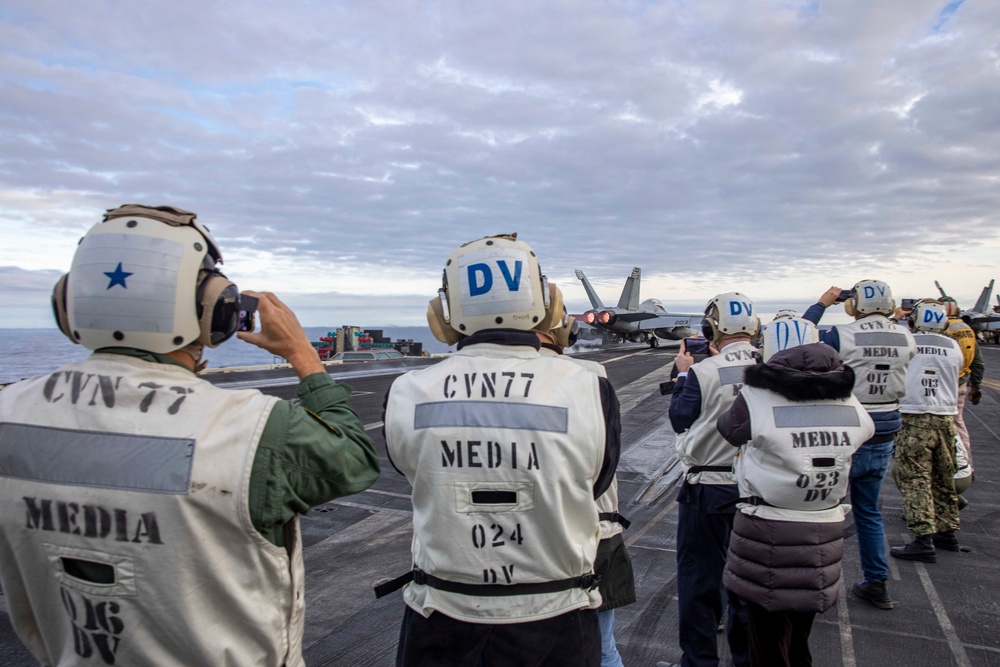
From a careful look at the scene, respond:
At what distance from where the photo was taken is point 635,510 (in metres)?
7.41

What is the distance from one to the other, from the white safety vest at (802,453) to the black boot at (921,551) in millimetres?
3385

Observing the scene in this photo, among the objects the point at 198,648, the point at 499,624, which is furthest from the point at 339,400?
the point at 499,624

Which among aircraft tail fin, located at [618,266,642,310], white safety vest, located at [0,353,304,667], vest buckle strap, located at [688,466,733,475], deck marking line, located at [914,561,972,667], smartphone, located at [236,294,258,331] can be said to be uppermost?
aircraft tail fin, located at [618,266,642,310]

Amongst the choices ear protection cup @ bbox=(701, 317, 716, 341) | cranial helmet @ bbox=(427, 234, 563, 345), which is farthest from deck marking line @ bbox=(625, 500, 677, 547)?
cranial helmet @ bbox=(427, 234, 563, 345)

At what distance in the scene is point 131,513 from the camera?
1.69 metres

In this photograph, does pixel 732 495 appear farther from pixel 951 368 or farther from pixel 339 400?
pixel 951 368

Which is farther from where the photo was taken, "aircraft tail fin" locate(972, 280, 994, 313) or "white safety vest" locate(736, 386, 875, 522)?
"aircraft tail fin" locate(972, 280, 994, 313)

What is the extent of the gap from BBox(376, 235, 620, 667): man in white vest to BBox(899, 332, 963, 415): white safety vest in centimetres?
533

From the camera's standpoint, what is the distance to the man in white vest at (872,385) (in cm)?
491

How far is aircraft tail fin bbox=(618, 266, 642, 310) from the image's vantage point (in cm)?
5011

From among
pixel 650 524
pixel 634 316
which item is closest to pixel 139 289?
pixel 650 524

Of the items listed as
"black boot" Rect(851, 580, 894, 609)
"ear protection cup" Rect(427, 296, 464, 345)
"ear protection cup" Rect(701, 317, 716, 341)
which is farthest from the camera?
"black boot" Rect(851, 580, 894, 609)

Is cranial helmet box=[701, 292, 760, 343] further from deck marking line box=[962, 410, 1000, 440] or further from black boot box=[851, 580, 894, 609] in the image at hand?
deck marking line box=[962, 410, 1000, 440]

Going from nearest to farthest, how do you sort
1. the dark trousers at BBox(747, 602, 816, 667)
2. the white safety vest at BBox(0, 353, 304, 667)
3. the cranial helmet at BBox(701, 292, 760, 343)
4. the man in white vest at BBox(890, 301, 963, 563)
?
1. the white safety vest at BBox(0, 353, 304, 667)
2. the dark trousers at BBox(747, 602, 816, 667)
3. the cranial helmet at BBox(701, 292, 760, 343)
4. the man in white vest at BBox(890, 301, 963, 563)
